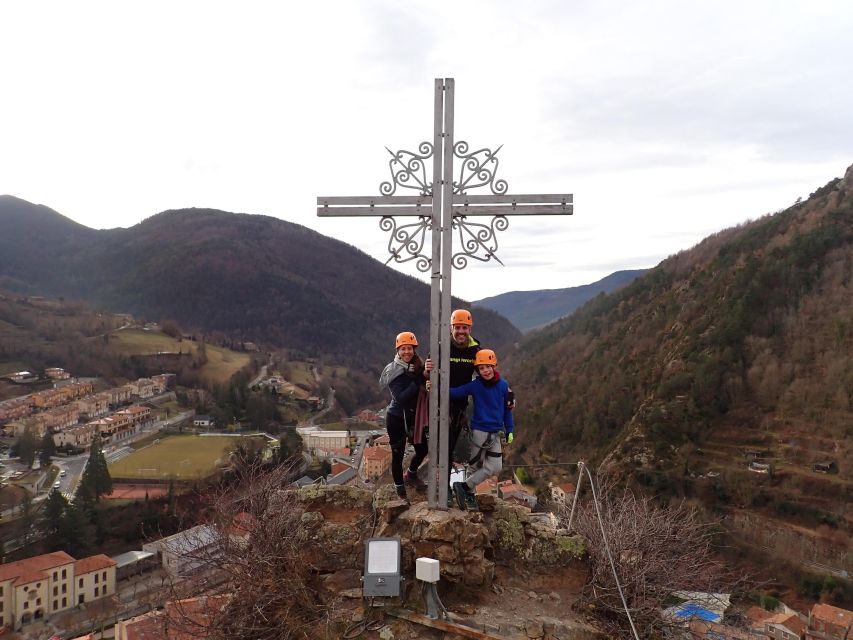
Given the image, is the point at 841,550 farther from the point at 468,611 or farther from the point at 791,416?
the point at 468,611

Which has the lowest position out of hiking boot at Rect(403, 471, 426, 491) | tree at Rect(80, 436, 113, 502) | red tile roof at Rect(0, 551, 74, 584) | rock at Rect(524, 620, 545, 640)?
red tile roof at Rect(0, 551, 74, 584)

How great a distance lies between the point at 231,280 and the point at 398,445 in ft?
482

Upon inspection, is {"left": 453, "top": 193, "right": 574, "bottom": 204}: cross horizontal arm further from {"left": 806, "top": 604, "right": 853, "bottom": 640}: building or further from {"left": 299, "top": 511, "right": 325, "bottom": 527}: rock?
{"left": 806, "top": 604, "right": 853, "bottom": 640}: building

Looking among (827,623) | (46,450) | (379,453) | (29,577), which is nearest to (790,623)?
(827,623)

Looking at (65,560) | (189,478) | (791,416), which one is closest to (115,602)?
(65,560)

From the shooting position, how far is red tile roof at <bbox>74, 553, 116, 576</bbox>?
A: 29.3m

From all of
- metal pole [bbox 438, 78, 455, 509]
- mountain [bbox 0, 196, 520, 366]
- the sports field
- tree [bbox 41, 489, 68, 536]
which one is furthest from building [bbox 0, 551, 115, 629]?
mountain [bbox 0, 196, 520, 366]

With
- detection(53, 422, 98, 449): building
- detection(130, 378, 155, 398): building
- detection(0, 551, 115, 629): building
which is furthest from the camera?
detection(130, 378, 155, 398): building

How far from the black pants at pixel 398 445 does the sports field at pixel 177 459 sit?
140 ft

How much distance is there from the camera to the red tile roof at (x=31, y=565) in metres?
27.2

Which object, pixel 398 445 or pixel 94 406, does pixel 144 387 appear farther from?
pixel 398 445

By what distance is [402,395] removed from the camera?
4906 mm

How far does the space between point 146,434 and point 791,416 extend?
63.0 metres

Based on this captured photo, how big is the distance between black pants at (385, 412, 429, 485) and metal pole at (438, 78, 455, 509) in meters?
0.39
